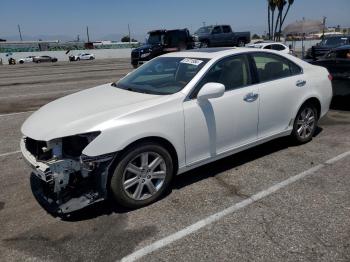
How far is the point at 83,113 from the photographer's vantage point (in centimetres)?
386

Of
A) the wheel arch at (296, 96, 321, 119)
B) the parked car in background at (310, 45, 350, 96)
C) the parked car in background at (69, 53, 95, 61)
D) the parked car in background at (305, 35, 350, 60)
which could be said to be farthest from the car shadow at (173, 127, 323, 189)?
the parked car in background at (69, 53, 95, 61)

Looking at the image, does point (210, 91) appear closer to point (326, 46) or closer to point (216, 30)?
point (326, 46)

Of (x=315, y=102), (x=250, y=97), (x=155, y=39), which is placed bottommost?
(x=315, y=102)

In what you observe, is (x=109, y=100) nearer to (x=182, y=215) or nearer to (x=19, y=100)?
(x=182, y=215)

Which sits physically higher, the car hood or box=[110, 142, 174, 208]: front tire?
the car hood

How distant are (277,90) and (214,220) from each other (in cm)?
230

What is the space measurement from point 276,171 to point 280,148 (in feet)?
3.30

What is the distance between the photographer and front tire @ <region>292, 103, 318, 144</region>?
563 cm

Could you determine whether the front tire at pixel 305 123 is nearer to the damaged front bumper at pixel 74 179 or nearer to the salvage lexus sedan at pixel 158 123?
the salvage lexus sedan at pixel 158 123

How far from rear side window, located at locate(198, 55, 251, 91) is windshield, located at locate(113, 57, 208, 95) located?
6.4 inches

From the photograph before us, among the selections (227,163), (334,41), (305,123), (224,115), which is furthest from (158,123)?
(334,41)

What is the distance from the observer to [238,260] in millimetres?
2994

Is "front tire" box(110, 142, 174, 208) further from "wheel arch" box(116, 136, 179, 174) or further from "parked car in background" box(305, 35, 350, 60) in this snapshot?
"parked car in background" box(305, 35, 350, 60)

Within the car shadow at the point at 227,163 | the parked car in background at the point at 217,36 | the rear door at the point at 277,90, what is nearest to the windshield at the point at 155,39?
the parked car in background at the point at 217,36
